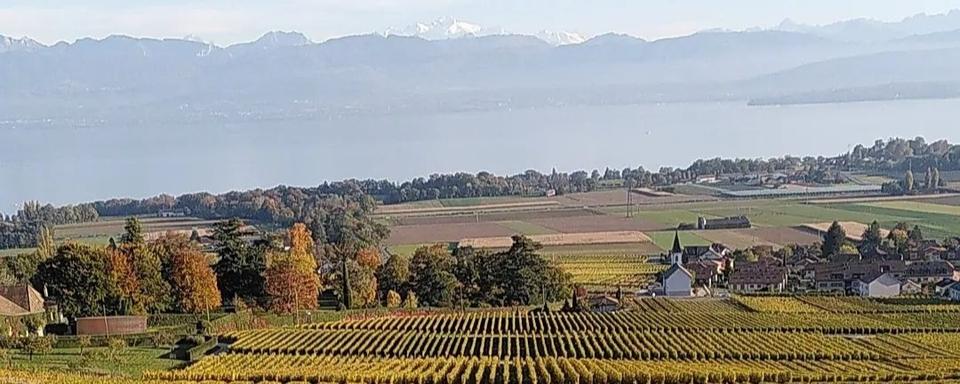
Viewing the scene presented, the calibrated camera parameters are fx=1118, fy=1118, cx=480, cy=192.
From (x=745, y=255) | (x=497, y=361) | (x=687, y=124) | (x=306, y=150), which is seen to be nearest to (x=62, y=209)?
(x=745, y=255)

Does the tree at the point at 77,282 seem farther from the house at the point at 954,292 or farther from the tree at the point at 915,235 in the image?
the tree at the point at 915,235

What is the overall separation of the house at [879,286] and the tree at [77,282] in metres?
23.0

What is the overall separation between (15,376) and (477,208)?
49.0 m

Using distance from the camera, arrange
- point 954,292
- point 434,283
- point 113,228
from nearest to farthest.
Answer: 1. point 434,283
2. point 954,292
3. point 113,228

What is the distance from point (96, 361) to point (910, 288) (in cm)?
2639

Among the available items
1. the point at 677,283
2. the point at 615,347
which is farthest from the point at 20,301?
the point at 677,283

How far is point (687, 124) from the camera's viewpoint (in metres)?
169

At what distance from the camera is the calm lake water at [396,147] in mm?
98250

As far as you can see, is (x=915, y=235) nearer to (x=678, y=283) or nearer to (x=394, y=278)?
(x=678, y=283)

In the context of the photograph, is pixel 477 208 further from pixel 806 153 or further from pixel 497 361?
pixel 806 153

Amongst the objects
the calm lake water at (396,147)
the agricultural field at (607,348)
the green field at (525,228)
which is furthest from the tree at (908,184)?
the agricultural field at (607,348)

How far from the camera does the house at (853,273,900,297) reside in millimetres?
35750

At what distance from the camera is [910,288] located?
3644 cm

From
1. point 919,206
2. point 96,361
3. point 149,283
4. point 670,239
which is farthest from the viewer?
point 919,206
